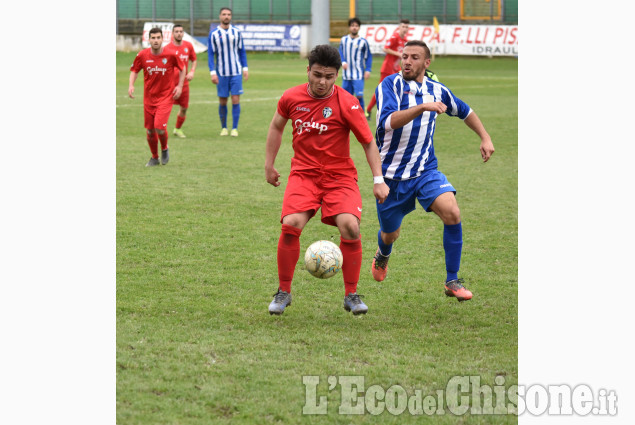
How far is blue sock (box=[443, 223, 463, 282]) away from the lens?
6.12 meters

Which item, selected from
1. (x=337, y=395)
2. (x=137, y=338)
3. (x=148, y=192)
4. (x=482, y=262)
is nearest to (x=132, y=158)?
(x=148, y=192)

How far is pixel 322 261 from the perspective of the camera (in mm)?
5578

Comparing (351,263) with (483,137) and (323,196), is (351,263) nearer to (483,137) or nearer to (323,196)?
(323,196)

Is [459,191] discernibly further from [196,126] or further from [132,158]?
[196,126]

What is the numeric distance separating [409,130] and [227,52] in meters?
9.81

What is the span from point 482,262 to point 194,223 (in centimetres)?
299

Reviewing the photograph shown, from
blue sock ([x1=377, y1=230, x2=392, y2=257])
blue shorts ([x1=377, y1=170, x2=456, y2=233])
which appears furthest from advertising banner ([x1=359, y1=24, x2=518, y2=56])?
blue shorts ([x1=377, y1=170, x2=456, y2=233])

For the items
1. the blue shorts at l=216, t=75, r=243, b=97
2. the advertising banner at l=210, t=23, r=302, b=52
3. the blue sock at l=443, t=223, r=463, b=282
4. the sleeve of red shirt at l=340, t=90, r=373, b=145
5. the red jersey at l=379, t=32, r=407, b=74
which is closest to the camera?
the sleeve of red shirt at l=340, t=90, r=373, b=145

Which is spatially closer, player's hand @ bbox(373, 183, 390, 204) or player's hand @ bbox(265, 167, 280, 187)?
player's hand @ bbox(373, 183, 390, 204)

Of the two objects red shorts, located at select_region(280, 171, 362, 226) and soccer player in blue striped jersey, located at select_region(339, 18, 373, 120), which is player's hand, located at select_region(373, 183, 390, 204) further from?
soccer player in blue striped jersey, located at select_region(339, 18, 373, 120)

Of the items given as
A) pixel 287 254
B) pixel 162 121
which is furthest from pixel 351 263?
pixel 162 121

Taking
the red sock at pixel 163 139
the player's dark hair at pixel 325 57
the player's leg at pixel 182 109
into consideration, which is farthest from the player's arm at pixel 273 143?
the player's leg at pixel 182 109

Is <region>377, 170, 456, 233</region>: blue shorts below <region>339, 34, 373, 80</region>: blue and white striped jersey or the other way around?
below

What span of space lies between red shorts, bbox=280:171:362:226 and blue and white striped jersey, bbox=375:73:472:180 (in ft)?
1.77
